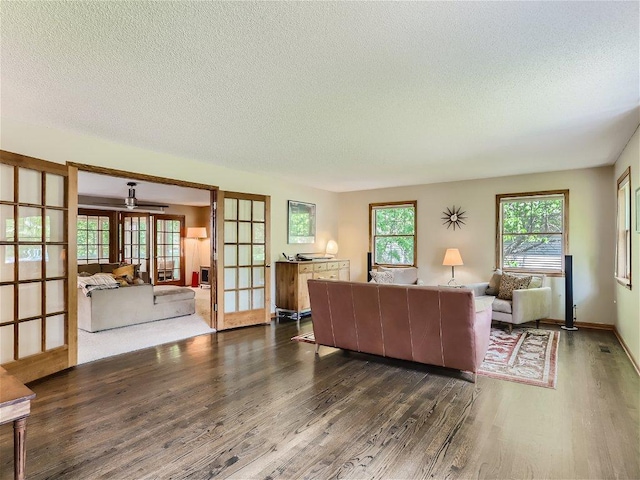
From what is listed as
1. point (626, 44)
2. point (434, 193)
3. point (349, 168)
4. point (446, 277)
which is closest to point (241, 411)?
point (626, 44)

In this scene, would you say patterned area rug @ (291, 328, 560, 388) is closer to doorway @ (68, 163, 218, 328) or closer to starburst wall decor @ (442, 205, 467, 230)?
starburst wall decor @ (442, 205, 467, 230)

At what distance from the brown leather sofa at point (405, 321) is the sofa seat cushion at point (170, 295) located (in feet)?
10.4

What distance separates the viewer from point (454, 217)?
6.55m

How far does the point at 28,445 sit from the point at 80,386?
1014mm

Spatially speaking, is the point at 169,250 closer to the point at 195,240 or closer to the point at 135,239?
the point at 195,240

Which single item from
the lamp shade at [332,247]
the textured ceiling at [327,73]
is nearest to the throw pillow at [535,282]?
the textured ceiling at [327,73]

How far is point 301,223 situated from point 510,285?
12.1ft

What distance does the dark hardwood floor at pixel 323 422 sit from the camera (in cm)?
203

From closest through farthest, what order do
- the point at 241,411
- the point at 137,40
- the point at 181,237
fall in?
the point at 137,40
the point at 241,411
the point at 181,237

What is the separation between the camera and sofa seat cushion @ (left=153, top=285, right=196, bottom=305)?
6027 mm

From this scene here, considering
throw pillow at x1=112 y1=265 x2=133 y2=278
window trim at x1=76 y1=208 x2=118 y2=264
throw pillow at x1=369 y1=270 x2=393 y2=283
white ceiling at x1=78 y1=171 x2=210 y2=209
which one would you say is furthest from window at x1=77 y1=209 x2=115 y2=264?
throw pillow at x1=369 y1=270 x2=393 y2=283

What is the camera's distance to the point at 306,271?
20.1 ft

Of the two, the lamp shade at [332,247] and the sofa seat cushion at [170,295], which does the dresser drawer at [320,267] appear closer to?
the lamp shade at [332,247]

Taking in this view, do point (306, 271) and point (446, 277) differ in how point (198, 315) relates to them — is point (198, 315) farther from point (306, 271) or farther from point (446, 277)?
point (446, 277)
